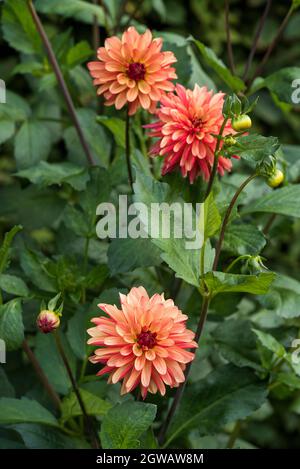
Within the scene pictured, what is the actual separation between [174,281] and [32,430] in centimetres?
26

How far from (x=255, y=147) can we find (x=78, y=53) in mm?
462

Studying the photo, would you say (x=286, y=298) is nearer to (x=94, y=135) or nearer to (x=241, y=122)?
(x=241, y=122)

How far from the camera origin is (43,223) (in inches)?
47.9

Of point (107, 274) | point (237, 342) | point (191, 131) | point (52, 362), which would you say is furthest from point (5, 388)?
A: point (191, 131)

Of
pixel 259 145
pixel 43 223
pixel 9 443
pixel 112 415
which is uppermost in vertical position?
pixel 259 145

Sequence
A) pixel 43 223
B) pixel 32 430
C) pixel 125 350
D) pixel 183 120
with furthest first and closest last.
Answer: pixel 43 223, pixel 32 430, pixel 183 120, pixel 125 350

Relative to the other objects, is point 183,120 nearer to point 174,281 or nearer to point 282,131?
point 174,281

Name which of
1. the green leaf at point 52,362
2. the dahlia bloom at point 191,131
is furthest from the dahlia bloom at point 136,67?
the green leaf at point 52,362

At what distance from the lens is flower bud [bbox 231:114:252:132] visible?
796mm

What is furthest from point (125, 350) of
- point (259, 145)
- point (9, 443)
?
point (9, 443)

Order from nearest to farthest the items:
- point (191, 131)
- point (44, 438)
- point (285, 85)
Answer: point (191, 131)
point (44, 438)
point (285, 85)

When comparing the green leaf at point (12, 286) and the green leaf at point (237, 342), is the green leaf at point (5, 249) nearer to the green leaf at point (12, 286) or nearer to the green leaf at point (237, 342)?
the green leaf at point (12, 286)

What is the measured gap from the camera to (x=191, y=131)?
2.78 feet

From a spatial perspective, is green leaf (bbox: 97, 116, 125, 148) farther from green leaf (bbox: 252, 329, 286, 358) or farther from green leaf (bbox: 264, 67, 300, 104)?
green leaf (bbox: 252, 329, 286, 358)
